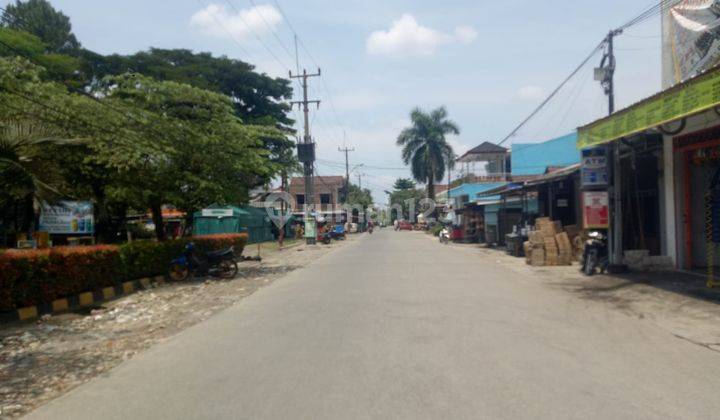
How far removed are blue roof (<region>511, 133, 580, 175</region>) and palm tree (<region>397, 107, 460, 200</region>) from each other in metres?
16.7

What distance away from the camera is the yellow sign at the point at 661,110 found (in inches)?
389

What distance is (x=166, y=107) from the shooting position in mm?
18656

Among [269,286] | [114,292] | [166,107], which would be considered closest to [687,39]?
[269,286]

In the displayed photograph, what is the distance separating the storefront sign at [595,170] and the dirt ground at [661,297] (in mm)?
2527

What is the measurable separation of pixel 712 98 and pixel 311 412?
8.33 m

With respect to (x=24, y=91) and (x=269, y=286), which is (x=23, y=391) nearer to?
(x=269, y=286)

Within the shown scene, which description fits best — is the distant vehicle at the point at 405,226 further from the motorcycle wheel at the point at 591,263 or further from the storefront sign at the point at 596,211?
the storefront sign at the point at 596,211

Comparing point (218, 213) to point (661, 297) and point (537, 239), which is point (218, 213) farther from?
point (661, 297)

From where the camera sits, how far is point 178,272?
17938 mm

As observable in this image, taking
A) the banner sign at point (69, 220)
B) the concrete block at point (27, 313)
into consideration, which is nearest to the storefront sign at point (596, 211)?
the concrete block at point (27, 313)

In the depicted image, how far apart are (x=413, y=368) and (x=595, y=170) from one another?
1168 cm

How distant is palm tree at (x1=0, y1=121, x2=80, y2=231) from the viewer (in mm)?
10588

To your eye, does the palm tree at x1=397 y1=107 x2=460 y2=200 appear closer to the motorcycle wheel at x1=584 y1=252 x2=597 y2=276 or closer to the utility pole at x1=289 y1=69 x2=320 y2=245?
the utility pole at x1=289 y1=69 x2=320 y2=245

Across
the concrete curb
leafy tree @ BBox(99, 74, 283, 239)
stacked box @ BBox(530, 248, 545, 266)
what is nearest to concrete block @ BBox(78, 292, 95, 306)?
the concrete curb
